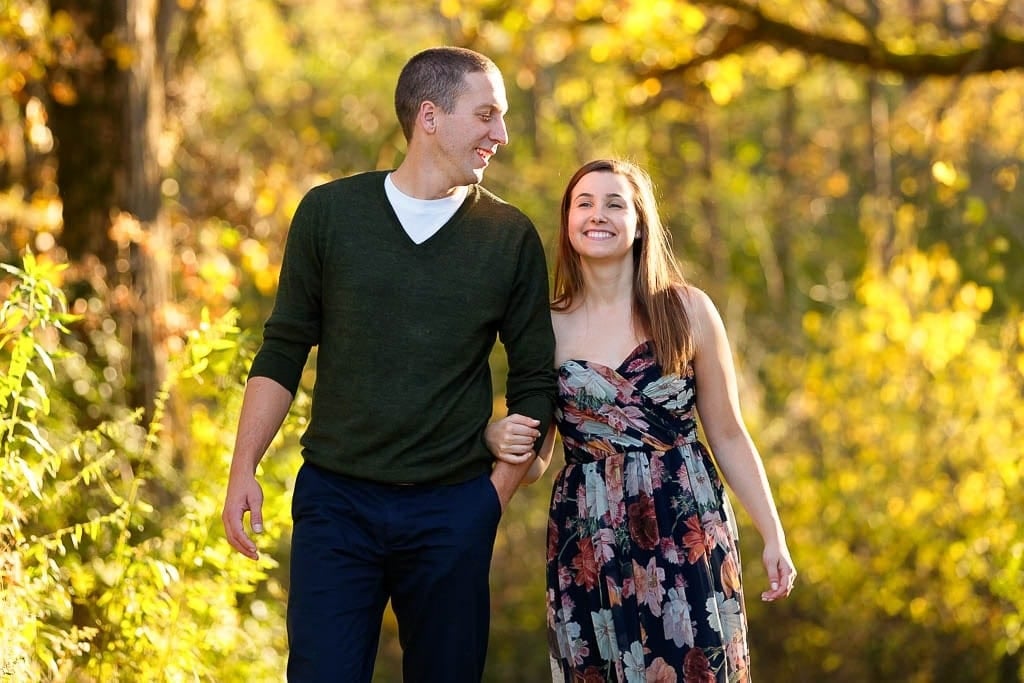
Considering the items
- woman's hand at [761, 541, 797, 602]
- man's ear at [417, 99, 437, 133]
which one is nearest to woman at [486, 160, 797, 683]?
woman's hand at [761, 541, 797, 602]

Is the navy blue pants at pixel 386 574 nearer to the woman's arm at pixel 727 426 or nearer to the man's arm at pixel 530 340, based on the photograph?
the man's arm at pixel 530 340

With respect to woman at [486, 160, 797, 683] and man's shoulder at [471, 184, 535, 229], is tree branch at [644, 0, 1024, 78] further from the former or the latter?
man's shoulder at [471, 184, 535, 229]

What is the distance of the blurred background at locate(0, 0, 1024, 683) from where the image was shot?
419 centimetres

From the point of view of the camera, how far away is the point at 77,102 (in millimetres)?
5848

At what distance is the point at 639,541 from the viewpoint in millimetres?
3619

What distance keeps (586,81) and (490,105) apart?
7.15 metres

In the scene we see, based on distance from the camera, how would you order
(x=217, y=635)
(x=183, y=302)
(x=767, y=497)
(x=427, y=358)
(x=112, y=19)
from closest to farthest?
(x=427, y=358)
(x=767, y=497)
(x=217, y=635)
(x=112, y=19)
(x=183, y=302)

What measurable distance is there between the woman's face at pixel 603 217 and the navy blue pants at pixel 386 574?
685mm

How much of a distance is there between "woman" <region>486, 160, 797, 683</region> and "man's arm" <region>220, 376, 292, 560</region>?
1.89ft

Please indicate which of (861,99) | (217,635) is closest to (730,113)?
(861,99)

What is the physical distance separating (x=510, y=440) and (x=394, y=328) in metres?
0.37

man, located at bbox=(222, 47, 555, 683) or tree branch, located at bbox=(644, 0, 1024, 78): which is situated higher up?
tree branch, located at bbox=(644, 0, 1024, 78)

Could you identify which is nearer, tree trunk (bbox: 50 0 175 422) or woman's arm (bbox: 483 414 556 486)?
woman's arm (bbox: 483 414 556 486)

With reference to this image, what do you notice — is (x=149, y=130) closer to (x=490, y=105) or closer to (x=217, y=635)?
(x=217, y=635)
